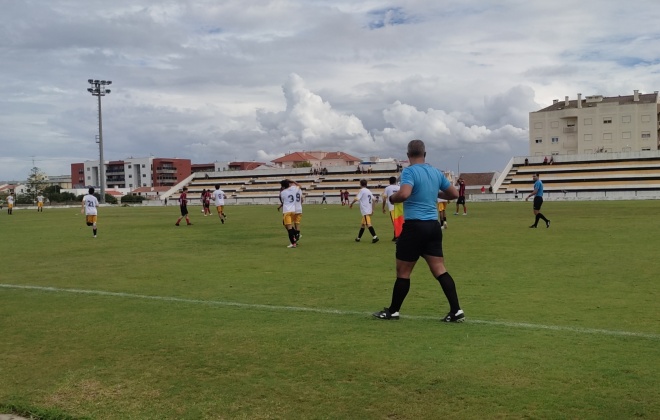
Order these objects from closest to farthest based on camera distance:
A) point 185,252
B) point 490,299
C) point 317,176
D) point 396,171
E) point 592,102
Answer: point 490,299 → point 185,252 → point 396,171 → point 317,176 → point 592,102

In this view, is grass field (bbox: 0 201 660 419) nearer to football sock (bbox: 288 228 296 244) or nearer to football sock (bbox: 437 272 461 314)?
football sock (bbox: 437 272 461 314)

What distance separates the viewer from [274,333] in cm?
671

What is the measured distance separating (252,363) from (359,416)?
1.57 meters

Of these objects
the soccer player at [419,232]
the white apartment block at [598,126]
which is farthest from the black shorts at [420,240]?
the white apartment block at [598,126]

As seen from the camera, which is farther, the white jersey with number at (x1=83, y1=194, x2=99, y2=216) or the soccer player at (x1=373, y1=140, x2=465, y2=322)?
the white jersey with number at (x1=83, y1=194, x2=99, y2=216)

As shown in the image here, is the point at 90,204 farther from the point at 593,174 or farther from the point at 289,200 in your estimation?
the point at 593,174

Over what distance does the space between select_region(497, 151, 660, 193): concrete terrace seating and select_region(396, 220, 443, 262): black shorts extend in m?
65.5

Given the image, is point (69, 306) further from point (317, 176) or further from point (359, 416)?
point (317, 176)

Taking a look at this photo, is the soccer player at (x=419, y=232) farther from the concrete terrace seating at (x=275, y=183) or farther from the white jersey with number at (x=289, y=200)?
the concrete terrace seating at (x=275, y=183)

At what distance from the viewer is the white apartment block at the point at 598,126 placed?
102 metres

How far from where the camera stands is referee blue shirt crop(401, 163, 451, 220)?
709 cm

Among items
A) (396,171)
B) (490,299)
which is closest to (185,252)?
(490,299)

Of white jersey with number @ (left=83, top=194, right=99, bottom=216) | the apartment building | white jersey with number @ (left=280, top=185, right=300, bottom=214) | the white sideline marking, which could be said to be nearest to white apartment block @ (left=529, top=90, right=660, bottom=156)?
the apartment building

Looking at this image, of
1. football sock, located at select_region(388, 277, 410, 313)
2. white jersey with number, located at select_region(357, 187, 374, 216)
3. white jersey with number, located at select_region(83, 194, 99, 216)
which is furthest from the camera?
white jersey with number, located at select_region(83, 194, 99, 216)
